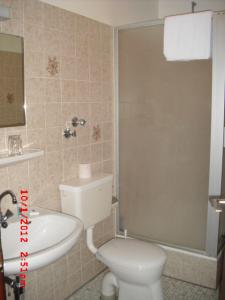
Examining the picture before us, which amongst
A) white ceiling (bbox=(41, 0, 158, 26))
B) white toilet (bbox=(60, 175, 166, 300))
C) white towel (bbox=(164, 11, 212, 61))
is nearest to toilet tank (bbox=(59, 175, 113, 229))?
white toilet (bbox=(60, 175, 166, 300))

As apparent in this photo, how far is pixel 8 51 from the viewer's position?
1613mm

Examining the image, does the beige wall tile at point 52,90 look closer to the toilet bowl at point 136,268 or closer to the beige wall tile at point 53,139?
the beige wall tile at point 53,139

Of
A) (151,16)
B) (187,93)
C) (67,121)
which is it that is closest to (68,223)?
(67,121)

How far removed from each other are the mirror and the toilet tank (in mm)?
536

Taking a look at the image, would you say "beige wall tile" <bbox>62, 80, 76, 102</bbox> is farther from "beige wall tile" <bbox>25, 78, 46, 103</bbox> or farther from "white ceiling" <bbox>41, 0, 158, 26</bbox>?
"white ceiling" <bbox>41, 0, 158, 26</bbox>

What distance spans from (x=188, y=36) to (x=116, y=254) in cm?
145

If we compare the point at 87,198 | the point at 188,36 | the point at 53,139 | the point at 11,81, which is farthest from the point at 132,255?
the point at 188,36

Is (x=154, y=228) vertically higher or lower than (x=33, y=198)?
lower

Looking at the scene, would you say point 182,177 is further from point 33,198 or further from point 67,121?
point 33,198

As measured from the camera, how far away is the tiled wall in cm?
177

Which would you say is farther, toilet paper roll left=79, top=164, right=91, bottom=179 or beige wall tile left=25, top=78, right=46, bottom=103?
toilet paper roll left=79, top=164, right=91, bottom=179

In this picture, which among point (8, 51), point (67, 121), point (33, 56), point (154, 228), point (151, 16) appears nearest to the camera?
point (8, 51)

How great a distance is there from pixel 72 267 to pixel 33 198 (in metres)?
0.68

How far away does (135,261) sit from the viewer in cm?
187
